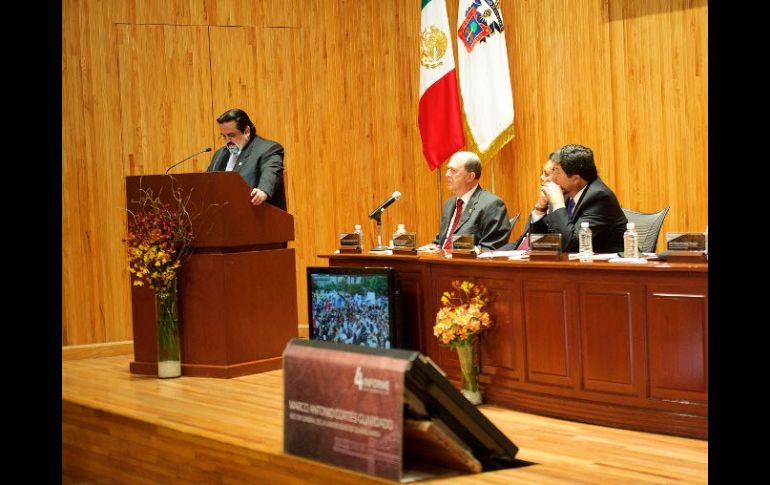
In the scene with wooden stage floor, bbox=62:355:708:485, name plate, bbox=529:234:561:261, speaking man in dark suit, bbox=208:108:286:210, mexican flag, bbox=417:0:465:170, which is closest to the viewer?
wooden stage floor, bbox=62:355:708:485

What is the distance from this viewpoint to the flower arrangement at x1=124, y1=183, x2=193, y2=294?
18.6ft

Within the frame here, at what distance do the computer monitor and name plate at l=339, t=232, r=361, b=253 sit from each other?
285 millimetres

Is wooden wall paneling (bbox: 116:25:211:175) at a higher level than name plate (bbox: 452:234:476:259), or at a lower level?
higher

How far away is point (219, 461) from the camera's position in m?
4.27

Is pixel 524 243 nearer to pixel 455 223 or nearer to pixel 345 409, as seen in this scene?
pixel 455 223

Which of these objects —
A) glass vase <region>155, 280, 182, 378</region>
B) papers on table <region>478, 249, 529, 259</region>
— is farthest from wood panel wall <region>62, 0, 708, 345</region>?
papers on table <region>478, 249, 529, 259</region>

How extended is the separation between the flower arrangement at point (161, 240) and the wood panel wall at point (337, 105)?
161 cm

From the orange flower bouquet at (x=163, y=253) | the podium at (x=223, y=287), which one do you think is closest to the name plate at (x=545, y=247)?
the podium at (x=223, y=287)

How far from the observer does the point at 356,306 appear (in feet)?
17.5

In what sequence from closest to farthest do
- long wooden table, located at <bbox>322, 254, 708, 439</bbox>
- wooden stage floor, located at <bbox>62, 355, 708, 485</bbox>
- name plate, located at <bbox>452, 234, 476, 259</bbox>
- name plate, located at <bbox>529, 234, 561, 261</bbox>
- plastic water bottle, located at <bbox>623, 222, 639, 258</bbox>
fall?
wooden stage floor, located at <bbox>62, 355, 708, 485</bbox> → long wooden table, located at <bbox>322, 254, 708, 439</bbox> → plastic water bottle, located at <bbox>623, 222, 639, 258</bbox> → name plate, located at <bbox>529, 234, 561, 261</bbox> → name plate, located at <bbox>452, 234, 476, 259</bbox>

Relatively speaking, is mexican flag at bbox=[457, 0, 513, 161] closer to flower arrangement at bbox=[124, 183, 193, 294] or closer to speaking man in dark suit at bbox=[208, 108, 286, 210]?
speaking man in dark suit at bbox=[208, 108, 286, 210]

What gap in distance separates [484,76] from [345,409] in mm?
4299

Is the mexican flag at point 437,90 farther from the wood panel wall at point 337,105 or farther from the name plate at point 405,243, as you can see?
the name plate at point 405,243

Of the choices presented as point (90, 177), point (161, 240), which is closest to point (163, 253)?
point (161, 240)
